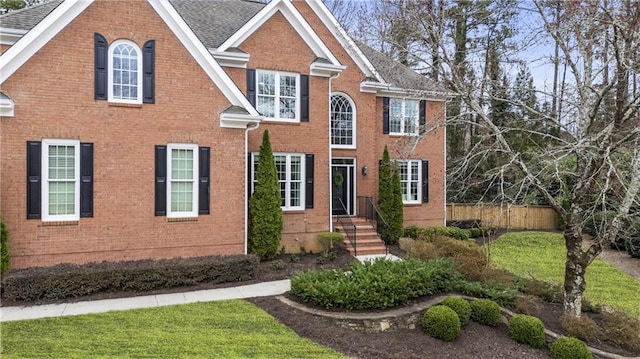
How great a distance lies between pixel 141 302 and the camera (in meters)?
9.24

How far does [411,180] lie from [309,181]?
6390 millimetres

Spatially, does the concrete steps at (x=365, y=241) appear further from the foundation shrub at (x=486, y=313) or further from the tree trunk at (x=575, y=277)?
the tree trunk at (x=575, y=277)

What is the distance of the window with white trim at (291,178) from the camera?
49.1ft

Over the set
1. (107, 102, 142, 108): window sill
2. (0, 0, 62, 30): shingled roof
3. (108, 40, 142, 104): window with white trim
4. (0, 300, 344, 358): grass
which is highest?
(0, 0, 62, 30): shingled roof

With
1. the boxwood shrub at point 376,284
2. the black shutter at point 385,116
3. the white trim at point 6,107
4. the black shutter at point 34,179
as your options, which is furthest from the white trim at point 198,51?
the black shutter at point 385,116

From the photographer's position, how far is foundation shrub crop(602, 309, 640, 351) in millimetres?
8820

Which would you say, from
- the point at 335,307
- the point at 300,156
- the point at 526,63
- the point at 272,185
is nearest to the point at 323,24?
the point at 300,156

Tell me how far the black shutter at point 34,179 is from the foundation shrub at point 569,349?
11837 millimetres

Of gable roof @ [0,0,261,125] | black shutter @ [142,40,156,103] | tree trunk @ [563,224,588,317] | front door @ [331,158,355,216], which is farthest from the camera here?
front door @ [331,158,355,216]

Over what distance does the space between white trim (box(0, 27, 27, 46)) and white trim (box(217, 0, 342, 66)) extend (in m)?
5.37

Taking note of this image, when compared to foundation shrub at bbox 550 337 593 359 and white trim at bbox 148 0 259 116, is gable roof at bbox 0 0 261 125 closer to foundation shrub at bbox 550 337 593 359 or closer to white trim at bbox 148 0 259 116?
white trim at bbox 148 0 259 116

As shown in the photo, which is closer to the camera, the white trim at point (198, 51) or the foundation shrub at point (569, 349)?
the foundation shrub at point (569, 349)

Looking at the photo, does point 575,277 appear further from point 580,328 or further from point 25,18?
point 25,18

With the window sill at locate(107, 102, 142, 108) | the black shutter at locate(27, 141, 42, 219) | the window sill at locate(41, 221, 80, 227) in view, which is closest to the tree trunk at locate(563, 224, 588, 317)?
the window sill at locate(107, 102, 142, 108)
